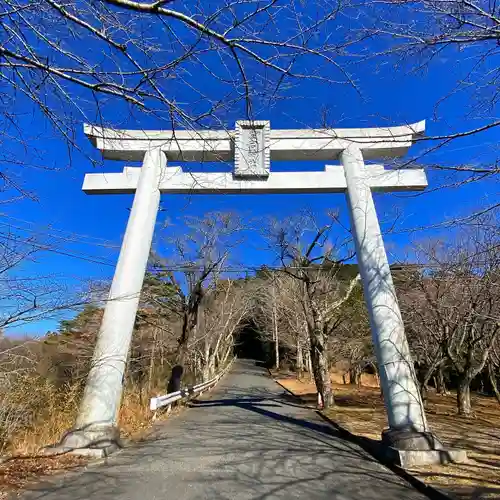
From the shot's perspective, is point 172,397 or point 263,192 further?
point 172,397

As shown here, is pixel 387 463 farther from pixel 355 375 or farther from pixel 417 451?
pixel 355 375

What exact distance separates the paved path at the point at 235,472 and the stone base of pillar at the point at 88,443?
8.2 inches

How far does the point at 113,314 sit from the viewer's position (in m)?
6.60

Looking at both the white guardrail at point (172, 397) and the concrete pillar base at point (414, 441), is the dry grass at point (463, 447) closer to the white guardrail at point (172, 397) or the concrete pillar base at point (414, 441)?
the concrete pillar base at point (414, 441)

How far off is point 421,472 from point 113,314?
5370 mm

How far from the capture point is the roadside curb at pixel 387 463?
4.05 metres

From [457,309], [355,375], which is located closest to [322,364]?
[457,309]

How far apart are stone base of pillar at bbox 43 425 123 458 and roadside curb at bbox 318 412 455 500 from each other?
4238 millimetres

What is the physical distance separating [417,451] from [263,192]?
17.6 feet

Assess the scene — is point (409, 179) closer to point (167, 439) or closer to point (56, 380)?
point (167, 439)

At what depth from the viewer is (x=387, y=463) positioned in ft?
17.8

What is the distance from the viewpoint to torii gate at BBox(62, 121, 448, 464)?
594 cm

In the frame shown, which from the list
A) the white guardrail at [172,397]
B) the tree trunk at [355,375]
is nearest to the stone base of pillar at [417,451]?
the white guardrail at [172,397]

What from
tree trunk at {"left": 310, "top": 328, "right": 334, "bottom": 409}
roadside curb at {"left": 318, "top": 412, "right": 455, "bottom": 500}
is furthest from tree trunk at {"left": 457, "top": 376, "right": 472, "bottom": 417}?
roadside curb at {"left": 318, "top": 412, "right": 455, "bottom": 500}
